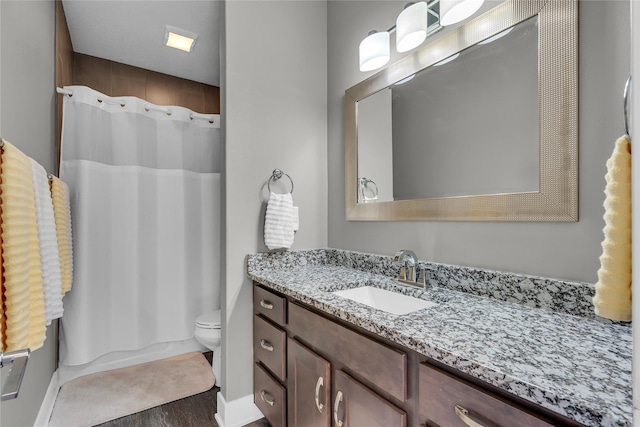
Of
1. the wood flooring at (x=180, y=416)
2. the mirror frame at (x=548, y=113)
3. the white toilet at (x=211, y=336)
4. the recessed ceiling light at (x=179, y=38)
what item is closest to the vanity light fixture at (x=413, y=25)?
the mirror frame at (x=548, y=113)

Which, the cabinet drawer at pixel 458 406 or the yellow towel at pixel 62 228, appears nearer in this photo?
the cabinet drawer at pixel 458 406

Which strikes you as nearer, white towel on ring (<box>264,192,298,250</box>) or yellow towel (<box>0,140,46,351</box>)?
yellow towel (<box>0,140,46,351</box>)

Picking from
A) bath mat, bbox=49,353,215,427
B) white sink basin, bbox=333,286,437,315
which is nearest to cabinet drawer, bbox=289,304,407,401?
white sink basin, bbox=333,286,437,315

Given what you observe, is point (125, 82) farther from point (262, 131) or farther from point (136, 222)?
point (262, 131)

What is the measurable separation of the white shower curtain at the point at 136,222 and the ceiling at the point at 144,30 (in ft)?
1.59

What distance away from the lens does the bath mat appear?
1786 millimetres

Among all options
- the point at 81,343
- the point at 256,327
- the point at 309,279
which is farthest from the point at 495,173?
the point at 81,343

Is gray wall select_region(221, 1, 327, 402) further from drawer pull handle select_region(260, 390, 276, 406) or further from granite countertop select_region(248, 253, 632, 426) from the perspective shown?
granite countertop select_region(248, 253, 632, 426)

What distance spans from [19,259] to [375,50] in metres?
1.65

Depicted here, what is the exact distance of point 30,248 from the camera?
1.03 m

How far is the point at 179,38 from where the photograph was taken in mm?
2318

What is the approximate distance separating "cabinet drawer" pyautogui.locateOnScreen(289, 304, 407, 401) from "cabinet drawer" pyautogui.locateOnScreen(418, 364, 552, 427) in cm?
8

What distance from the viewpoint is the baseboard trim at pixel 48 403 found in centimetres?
160

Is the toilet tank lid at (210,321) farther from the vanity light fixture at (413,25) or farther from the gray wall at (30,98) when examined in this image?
the vanity light fixture at (413,25)
